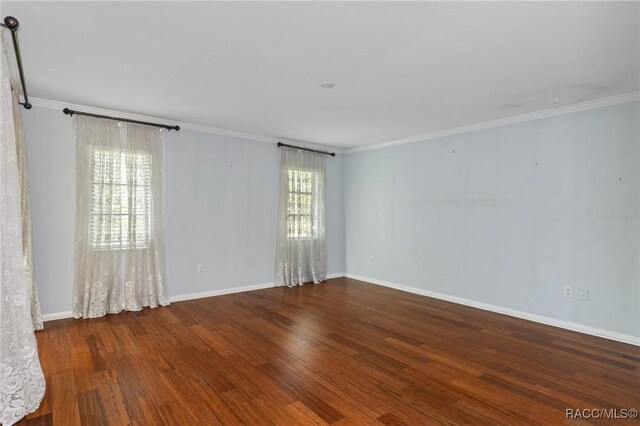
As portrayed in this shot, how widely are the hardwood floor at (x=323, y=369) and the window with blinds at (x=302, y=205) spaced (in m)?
1.88

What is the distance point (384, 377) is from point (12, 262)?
2.58 meters

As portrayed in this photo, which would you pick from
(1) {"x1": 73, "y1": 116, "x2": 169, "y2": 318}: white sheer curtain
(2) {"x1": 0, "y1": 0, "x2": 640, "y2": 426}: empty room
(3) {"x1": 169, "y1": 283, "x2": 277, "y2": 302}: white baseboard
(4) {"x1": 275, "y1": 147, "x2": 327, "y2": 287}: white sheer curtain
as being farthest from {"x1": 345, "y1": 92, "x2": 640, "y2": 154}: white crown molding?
(1) {"x1": 73, "y1": 116, "x2": 169, "y2": 318}: white sheer curtain

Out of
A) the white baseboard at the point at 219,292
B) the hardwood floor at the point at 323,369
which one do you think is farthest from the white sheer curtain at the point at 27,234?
the white baseboard at the point at 219,292

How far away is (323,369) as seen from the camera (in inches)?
106

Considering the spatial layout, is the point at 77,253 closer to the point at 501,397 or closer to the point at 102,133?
the point at 102,133

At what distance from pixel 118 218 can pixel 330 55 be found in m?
3.26

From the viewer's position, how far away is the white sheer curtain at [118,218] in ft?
12.8

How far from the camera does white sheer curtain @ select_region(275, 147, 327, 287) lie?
562 centimetres

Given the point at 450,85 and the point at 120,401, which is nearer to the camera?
the point at 120,401

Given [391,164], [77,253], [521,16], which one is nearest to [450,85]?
[521,16]

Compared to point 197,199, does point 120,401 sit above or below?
below

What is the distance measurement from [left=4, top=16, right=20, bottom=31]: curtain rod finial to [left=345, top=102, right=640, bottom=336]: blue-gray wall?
186 inches

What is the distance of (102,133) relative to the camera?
13.3 ft

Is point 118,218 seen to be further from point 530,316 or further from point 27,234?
point 530,316
